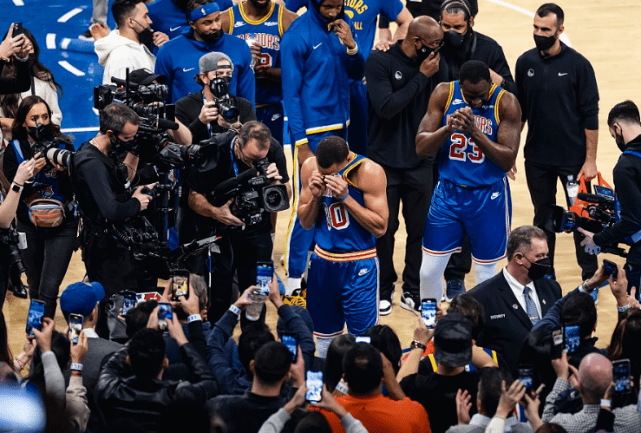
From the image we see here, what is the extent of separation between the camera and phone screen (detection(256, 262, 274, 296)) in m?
5.51

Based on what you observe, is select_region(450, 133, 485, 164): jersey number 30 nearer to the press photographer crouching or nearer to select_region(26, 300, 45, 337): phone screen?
the press photographer crouching

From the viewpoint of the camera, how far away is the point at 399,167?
802 cm

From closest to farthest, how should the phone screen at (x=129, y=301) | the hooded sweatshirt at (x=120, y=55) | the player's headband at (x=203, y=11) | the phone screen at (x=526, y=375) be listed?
the phone screen at (x=526, y=375) < the phone screen at (x=129, y=301) < the player's headband at (x=203, y=11) < the hooded sweatshirt at (x=120, y=55)

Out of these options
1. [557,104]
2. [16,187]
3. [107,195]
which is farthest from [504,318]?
[16,187]

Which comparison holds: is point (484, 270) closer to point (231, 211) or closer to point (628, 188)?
point (628, 188)

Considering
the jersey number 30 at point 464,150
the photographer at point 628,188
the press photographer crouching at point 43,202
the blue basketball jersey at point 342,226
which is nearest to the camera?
the blue basketball jersey at point 342,226

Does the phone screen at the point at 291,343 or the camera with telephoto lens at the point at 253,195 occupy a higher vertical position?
the phone screen at the point at 291,343

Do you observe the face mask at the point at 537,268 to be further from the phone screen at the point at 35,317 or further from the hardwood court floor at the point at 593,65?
the phone screen at the point at 35,317

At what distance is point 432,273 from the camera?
7578 millimetres

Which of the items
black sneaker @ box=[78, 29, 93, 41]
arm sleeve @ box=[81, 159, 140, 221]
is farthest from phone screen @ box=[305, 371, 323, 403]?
black sneaker @ box=[78, 29, 93, 41]

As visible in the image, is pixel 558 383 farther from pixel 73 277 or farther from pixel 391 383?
pixel 73 277

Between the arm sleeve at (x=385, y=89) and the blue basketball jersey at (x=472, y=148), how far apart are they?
0.46m

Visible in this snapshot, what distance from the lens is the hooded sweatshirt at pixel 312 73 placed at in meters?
8.28

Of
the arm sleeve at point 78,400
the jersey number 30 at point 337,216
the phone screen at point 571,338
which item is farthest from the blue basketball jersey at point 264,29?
the phone screen at point 571,338
